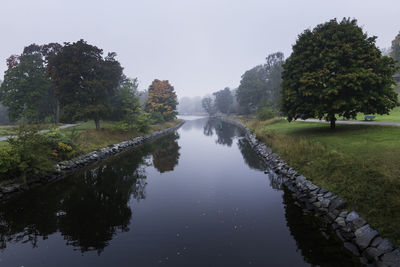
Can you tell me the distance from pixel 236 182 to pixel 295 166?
4545mm

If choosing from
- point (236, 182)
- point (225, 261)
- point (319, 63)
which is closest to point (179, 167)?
point (236, 182)

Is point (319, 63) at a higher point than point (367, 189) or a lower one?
higher

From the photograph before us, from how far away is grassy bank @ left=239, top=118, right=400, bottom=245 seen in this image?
845 cm

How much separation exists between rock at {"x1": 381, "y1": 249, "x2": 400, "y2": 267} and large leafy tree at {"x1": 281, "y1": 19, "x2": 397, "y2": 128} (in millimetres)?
14148

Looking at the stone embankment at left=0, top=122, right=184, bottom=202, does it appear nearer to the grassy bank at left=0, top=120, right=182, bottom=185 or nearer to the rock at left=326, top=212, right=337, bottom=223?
the grassy bank at left=0, top=120, right=182, bottom=185

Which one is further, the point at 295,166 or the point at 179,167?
the point at 179,167

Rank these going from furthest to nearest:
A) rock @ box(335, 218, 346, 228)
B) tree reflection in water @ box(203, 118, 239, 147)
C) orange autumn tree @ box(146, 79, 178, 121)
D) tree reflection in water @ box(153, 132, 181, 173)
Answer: orange autumn tree @ box(146, 79, 178, 121), tree reflection in water @ box(203, 118, 239, 147), tree reflection in water @ box(153, 132, 181, 173), rock @ box(335, 218, 346, 228)

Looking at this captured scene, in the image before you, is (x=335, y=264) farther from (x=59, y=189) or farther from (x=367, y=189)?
(x=59, y=189)

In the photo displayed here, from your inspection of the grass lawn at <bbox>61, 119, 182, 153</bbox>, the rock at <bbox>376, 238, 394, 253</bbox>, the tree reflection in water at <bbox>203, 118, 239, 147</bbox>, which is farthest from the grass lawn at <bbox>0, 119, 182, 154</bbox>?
the rock at <bbox>376, 238, 394, 253</bbox>

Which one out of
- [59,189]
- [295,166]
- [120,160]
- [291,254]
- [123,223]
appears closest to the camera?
[291,254]

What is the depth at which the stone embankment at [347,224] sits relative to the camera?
718 centimetres

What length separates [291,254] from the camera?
7.91 meters

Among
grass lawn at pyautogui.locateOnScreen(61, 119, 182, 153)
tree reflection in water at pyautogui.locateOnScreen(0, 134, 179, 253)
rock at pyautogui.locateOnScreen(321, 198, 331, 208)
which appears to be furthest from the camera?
grass lawn at pyautogui.locateOnScreen(61, 119, 182, 153)

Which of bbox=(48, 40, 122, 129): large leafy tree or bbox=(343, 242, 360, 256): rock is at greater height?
bbox=(48, 40, 122, 129): large leafy tree
